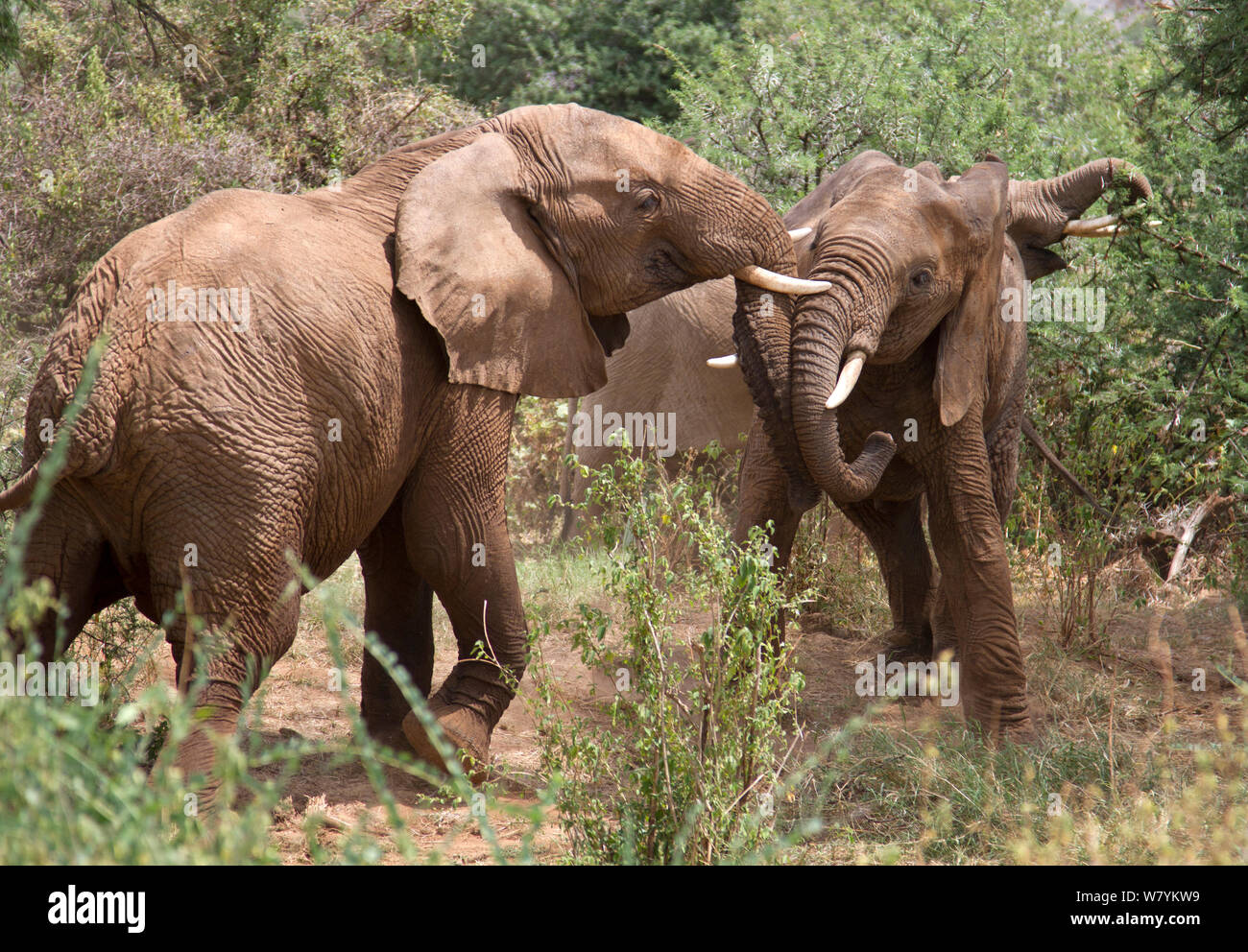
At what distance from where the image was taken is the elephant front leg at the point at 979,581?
19.8 ft

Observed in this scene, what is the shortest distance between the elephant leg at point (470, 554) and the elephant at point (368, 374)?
0.03 ft

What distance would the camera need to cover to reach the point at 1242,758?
344 centimetres

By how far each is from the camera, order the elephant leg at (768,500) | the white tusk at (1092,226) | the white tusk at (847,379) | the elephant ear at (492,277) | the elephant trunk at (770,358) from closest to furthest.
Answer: the elephant ear at (492,277) → the white tusk at (847,379) → the elephant trunk at (770,358) → the elephant leg at (768,500) → the white tusk at (1092,226)

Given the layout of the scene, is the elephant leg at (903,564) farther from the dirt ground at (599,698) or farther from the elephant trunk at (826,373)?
the elephant trunk at (826,373)

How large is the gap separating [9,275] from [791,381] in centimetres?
676

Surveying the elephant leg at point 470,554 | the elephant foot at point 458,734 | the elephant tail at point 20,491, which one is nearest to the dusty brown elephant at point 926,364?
the elephant leg at point 470,554

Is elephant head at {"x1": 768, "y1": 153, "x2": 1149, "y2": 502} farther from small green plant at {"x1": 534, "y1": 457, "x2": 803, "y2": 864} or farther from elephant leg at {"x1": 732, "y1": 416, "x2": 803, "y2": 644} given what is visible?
small green plant at {"x1": 534, "y1": 457, "x2": 803, "y2": 864}

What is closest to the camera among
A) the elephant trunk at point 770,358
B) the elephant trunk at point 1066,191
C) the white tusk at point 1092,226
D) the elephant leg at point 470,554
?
the elephant leg at point 470,554

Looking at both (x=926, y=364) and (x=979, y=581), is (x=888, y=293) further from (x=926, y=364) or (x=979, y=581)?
(x=979, y=581)

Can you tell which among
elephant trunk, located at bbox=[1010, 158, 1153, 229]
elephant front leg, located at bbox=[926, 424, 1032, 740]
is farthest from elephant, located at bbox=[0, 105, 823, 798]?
elephant trunk, located at bbox=[1010, 158, 1153, 229]

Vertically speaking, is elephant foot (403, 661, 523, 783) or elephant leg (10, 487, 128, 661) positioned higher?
elephant leg (10, 487, 128, 661)

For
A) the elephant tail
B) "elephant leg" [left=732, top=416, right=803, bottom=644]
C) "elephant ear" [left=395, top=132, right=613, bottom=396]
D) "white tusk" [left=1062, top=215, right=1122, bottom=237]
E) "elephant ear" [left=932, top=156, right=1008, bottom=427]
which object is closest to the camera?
the elephant tail

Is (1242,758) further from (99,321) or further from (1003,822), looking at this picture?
(99,321)

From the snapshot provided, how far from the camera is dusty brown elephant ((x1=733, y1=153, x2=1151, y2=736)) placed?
550cm
